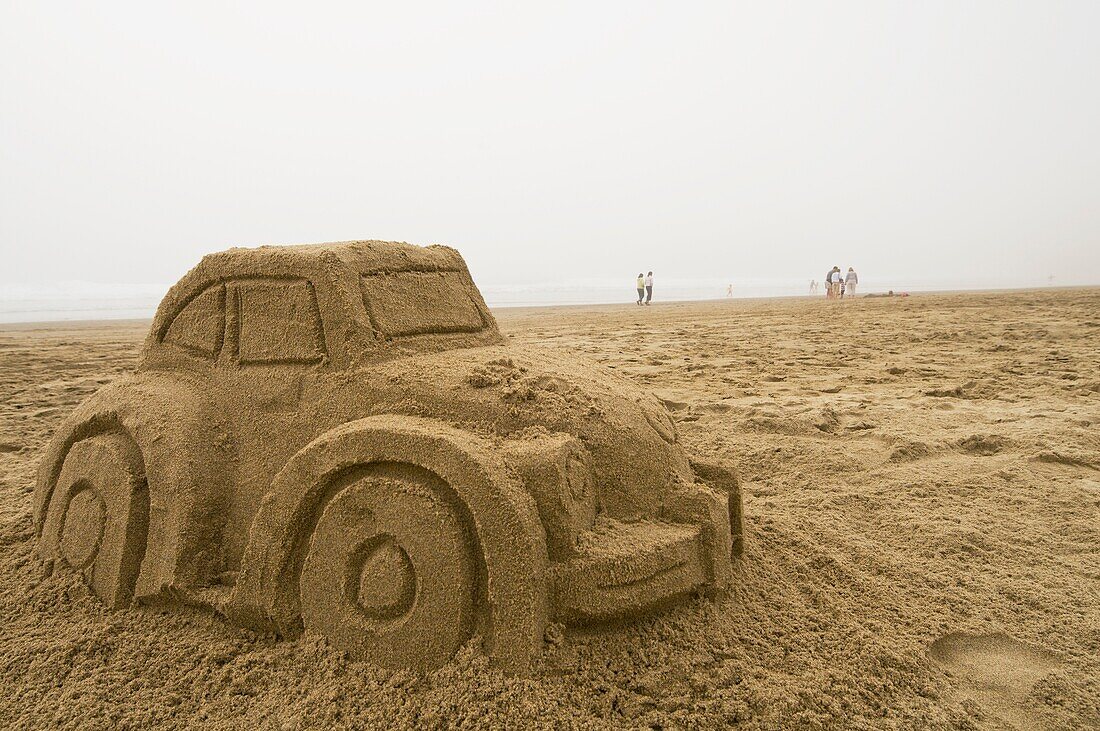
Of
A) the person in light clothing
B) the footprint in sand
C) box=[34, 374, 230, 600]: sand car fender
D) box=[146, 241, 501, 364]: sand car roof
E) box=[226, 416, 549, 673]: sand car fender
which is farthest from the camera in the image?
the person in light clothing

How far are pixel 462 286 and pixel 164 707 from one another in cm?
180

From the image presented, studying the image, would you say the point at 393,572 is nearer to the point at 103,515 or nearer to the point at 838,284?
the point at 103,515

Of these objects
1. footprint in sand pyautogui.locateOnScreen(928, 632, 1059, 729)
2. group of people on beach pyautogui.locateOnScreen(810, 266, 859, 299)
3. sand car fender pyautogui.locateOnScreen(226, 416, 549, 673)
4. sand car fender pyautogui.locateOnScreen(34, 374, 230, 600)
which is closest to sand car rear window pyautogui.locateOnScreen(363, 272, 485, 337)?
sand car fender pyautogui.locateOnScreen(226, 416, 549, 673)

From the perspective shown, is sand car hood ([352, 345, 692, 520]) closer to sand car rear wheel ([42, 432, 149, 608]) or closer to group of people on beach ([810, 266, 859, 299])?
sand car rear wheel ([42, 432, 149, 608])

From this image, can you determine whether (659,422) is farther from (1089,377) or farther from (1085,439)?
(1089,377)

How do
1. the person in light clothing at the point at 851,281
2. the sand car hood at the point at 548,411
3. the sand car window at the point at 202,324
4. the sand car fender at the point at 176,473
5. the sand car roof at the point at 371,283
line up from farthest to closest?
the person in light clothing at the point at 851,281
the sand car window at the point at 202,324
the sand car roof at the point at 371,283
the sand car fender at the point at 176,473
the sand car hood at the point at 548,411

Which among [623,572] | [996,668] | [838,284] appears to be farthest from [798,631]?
[838,284]

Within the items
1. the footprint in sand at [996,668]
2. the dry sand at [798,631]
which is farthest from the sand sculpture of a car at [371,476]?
the footprint in sand at [996,668]

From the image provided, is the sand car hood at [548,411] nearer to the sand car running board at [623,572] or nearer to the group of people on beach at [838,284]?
the sand car running board at [623,572]

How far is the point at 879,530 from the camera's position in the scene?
3354mm

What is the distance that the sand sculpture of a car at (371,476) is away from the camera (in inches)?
81.3

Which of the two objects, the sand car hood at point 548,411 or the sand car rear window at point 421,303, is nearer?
the sand car hood at point 548,411

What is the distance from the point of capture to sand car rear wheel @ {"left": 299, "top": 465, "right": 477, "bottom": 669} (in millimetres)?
2047

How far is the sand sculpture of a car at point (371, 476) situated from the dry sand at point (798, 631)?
116mm
